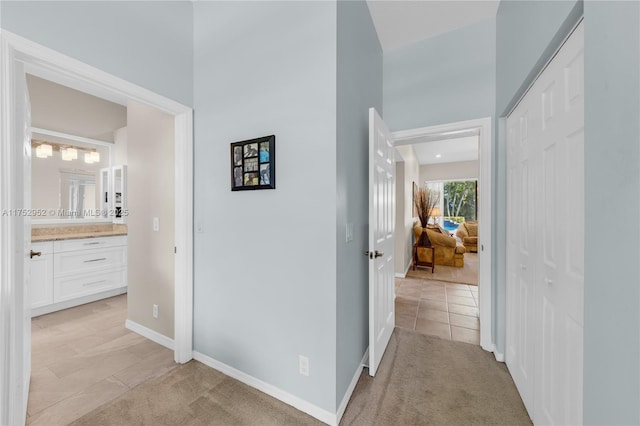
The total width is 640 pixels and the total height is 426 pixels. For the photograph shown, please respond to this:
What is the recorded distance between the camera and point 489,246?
86.2 inches

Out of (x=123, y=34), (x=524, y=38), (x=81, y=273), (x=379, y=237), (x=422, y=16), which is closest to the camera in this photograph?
(x=524, y=38)

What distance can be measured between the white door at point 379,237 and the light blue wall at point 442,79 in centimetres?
53

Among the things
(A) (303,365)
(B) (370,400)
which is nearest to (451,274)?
(B) (370,400)

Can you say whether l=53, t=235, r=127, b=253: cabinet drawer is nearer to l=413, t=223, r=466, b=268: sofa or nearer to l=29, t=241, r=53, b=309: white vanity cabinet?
l=29, t=241, r=53, b=309: white vanity cabinet

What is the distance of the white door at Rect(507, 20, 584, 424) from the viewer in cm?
102

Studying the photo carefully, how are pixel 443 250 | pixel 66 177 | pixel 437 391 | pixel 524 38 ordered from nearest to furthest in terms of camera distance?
1. pixel 524 38
2. pixel 437 391
3. pixel 66 177
4. pixel 443 250

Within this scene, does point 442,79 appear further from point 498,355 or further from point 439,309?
point 439,309

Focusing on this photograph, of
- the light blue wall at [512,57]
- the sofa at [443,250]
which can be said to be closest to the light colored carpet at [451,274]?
the sofa at [443,250]

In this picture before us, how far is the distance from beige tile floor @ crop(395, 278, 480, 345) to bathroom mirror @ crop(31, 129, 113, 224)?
4.57 m

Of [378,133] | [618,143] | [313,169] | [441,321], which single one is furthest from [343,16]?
[441,321]

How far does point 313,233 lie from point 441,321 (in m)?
2.24

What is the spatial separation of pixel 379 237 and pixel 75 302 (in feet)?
12.8

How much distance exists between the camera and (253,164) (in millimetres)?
1721

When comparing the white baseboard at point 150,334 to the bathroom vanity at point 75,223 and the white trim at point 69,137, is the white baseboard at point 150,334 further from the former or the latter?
the white trim at point 69,137
